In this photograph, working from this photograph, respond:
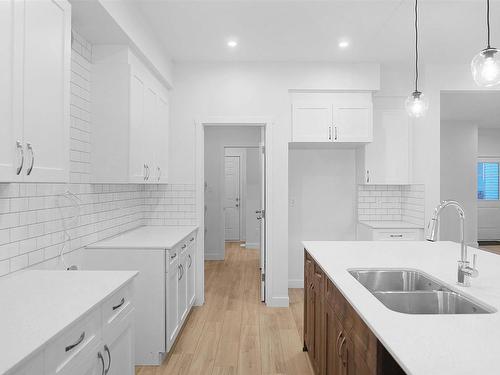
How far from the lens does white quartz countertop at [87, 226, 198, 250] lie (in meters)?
2.73

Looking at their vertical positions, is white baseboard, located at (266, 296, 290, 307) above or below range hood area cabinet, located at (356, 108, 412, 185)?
below

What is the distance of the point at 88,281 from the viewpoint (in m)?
1.78

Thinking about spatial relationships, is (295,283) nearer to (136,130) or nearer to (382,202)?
(382,202)

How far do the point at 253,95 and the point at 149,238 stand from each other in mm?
2004

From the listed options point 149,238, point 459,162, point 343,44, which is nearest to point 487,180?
point 459,162

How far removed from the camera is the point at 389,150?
432 centimetres

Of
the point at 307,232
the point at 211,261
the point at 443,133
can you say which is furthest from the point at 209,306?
the point at 443,133

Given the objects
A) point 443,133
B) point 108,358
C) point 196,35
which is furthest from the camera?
point 443,133

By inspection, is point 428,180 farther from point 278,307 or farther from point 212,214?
point 212,214

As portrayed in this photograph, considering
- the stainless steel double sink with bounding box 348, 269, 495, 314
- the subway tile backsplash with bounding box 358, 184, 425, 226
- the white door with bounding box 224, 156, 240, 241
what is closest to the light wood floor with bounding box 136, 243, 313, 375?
the stainless steel double sink with bounding box 348, 269, 495, 314

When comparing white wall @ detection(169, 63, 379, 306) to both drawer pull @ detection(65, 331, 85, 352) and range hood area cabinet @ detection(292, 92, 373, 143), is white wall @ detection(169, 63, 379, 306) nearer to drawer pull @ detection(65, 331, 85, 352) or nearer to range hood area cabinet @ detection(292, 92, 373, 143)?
range hood area cabinet @ detection(292, 92, 373, 143)

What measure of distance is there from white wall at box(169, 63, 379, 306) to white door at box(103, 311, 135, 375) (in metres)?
2.34

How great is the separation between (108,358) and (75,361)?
0.32 m

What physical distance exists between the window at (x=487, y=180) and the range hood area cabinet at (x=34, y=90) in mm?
9404
